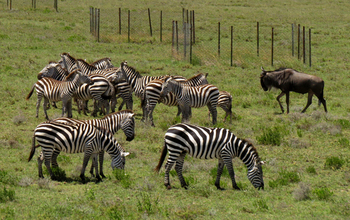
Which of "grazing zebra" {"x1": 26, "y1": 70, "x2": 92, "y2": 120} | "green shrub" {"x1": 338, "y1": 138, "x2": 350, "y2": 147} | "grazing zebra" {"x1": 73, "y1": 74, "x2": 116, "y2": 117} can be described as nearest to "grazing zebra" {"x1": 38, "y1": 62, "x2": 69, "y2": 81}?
"grazing zebra" {"x1": 26, "y1": 70, "x2": 92, "y2": 120}

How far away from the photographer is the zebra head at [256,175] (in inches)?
437

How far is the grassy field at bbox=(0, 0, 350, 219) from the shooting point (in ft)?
32.2

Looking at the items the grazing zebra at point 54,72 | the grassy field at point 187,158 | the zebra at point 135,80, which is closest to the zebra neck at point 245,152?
the grassy field at point 187,158

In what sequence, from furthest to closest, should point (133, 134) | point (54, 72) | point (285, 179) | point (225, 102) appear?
point (54, 72) < point (225, 102) < point (133, 134) < point (285, 179)

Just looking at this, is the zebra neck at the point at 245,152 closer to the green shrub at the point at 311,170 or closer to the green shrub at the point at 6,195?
the green shrub at the point at 311,170

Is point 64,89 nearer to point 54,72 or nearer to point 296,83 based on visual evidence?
point 54,72

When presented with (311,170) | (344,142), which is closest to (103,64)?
(344,142)

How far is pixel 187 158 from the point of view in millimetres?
13828

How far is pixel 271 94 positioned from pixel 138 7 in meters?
30.5

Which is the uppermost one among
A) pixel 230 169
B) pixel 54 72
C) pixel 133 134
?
pixel 54 72

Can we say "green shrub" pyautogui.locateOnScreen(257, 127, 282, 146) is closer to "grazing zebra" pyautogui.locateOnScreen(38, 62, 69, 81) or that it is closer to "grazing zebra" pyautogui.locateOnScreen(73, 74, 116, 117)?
"grazing zebra" pyautogui.locateOnScreen(73, 74, 116, 117)

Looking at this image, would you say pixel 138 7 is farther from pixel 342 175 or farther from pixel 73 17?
pixel 342 175

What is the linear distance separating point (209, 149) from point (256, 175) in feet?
4.04

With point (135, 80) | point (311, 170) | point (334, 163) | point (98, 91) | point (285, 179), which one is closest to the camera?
point (285, 179)
